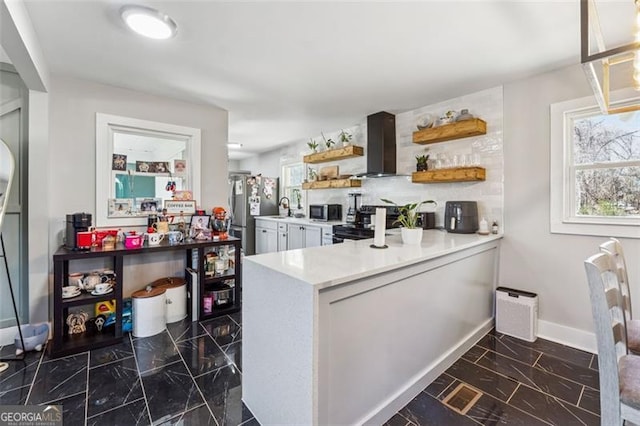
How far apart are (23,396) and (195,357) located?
0.97m

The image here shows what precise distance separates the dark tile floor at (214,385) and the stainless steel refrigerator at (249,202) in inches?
131

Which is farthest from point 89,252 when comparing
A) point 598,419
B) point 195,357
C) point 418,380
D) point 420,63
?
point 598,419

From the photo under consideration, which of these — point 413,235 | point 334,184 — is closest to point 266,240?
point 334,184

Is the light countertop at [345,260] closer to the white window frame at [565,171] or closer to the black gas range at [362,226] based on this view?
the white window frame at [565,171]

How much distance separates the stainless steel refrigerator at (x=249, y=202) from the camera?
18.6 ft

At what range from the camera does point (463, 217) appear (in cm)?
290

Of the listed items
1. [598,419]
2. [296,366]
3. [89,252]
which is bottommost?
[598,419]

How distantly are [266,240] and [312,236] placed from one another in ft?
4.65

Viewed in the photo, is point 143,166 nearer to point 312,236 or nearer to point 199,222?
point 199,222

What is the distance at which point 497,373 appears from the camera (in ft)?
6.73

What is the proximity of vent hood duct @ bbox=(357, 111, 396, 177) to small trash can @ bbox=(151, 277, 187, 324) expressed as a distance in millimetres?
2596

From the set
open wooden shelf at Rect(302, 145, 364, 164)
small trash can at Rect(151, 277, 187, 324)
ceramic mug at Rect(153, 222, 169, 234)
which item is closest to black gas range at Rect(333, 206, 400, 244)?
open wooden shelf at Rect(302, 145, 364, 164)

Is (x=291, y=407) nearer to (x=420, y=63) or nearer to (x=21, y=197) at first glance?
(x=420, y=63)

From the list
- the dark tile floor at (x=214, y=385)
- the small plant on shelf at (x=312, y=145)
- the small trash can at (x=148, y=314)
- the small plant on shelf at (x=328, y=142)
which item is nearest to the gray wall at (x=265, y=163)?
the small plant on shelf at (x=312, y=145)
